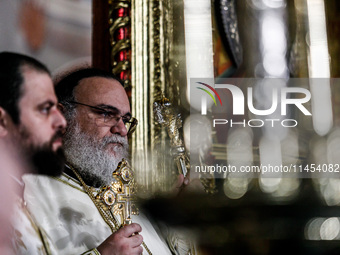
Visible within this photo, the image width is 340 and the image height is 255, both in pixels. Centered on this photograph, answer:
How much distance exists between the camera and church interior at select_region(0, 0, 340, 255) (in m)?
2.29

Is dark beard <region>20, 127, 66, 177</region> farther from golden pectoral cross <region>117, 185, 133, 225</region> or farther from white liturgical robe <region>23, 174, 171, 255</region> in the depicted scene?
golden pectoral cross <region>117, 185, 133, 225</region>

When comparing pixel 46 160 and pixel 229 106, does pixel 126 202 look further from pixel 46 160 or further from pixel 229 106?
pixel 229 106

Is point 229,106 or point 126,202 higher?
point 229,106

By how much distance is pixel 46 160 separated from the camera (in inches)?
52.6

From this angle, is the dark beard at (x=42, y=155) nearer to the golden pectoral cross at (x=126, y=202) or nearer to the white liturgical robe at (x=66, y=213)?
the white liturgical robe at (x=66, y=213)

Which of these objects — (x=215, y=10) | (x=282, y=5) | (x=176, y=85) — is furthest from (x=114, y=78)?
(x=282, y=5)

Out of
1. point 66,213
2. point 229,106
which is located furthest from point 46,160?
point 229,106

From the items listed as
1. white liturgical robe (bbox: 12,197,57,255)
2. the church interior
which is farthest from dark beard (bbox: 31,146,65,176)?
the church interior

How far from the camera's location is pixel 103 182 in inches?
65.5

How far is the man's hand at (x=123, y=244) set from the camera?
53.1 inches

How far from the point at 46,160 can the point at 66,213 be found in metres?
0.26

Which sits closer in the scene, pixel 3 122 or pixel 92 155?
pixel 3 122

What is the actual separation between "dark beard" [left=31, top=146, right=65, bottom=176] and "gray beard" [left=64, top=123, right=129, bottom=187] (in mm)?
164

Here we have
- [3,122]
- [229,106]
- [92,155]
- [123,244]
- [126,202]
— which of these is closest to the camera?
[3,122]
